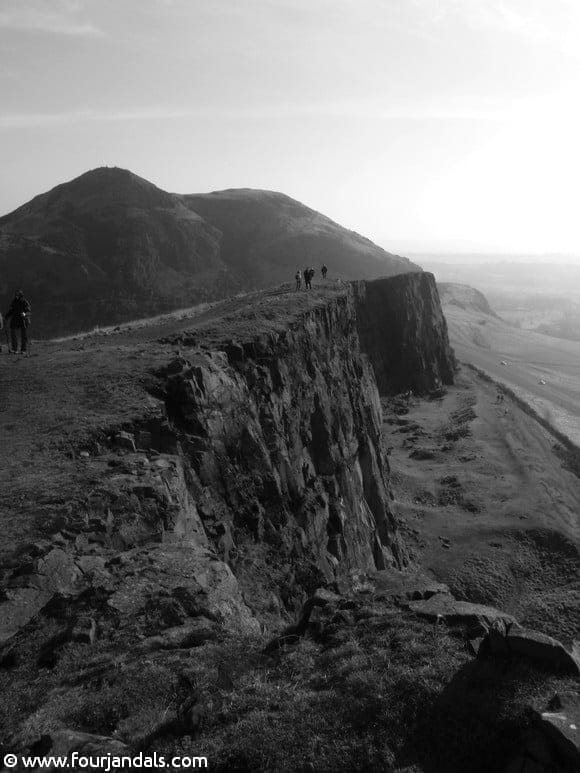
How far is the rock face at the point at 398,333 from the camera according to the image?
79750 mm

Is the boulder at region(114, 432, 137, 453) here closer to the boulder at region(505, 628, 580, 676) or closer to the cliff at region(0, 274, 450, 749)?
the cliff at region(0, 274, 450, 749)

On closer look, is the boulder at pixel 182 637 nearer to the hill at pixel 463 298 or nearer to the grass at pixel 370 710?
the grass at pixel 370 710

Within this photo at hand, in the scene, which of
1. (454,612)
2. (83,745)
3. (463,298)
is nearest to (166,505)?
(454,612)

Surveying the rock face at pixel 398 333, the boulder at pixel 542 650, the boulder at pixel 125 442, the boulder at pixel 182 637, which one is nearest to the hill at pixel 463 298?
the rock face at pixel 398 333

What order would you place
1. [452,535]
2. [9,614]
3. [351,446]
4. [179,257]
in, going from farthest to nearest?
[179,257] < [452,535] < [351,446] < [9,614]

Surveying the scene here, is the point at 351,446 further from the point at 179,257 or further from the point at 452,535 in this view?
the point at 179,257

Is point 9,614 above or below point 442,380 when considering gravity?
above

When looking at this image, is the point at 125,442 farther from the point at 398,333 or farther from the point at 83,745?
the point at 398,333

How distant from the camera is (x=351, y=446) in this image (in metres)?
35.9

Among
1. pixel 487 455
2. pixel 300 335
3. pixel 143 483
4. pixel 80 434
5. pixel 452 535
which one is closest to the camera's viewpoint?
pixel 143 483

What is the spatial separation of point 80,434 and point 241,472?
6297mm

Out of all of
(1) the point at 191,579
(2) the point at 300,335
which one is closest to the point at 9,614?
(1) the point at 191,579

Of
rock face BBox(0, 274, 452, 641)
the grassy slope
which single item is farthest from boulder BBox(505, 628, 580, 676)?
rock face BBox(0, 274, 452, 641)

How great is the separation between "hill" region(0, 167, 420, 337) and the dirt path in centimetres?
3307
